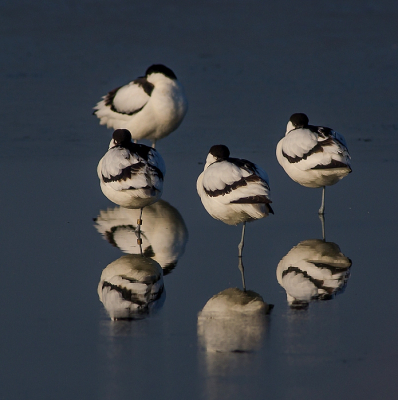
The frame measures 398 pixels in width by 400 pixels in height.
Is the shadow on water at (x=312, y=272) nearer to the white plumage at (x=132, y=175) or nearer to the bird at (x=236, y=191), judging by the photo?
the bird at (x=236, y=191)

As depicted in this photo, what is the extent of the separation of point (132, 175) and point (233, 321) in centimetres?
304

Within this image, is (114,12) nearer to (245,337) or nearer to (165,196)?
(165,196)

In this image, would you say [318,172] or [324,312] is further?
[318,172]

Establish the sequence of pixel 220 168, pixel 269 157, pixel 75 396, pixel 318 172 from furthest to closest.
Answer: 1. pixel 269 157
2. pixel 318 172
3. pixel 220 168
4. pixel 75 396

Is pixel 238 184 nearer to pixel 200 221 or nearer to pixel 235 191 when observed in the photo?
pixel 235 191

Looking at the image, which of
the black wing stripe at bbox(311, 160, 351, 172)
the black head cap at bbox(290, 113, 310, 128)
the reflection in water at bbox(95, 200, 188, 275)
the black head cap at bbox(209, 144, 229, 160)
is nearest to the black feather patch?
the black head cap at bbox(209, 144, 229, 160)

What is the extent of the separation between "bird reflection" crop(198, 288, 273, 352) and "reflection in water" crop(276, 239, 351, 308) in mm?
357

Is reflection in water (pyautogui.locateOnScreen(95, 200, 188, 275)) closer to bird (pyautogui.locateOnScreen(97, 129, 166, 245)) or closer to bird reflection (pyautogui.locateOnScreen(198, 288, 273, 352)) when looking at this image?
bird (pyautogui.locateOnScreen(97, 129, 166, 245))

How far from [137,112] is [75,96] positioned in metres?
4.62

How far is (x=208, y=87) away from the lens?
18.1m

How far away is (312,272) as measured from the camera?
284 inches

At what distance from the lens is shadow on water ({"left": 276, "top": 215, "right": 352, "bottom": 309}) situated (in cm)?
666

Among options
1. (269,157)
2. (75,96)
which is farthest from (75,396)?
(75,96)

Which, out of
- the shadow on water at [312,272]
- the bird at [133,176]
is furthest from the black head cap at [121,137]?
the shadow on water at [312,272]
